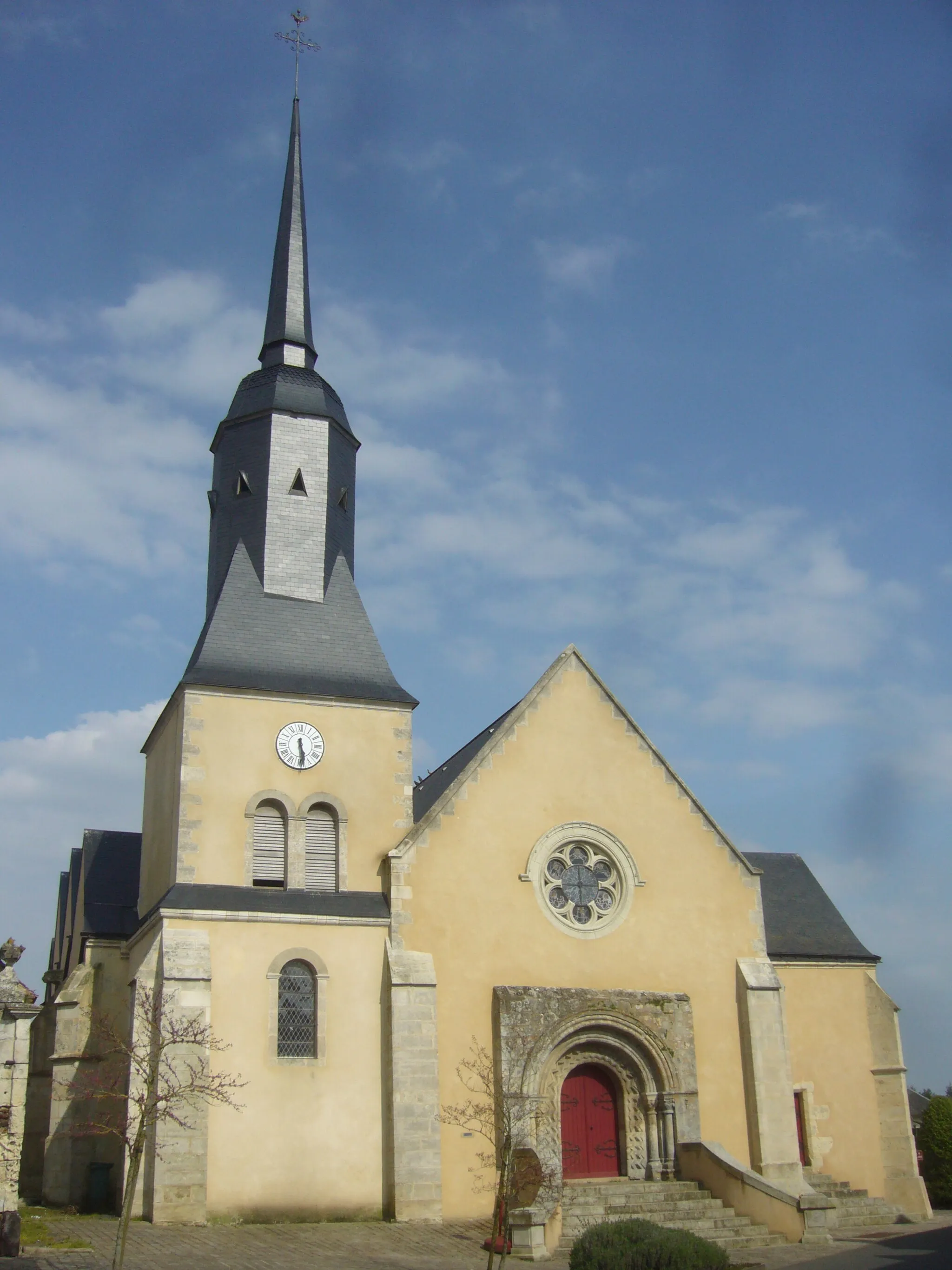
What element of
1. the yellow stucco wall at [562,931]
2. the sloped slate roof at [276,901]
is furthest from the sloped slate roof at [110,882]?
the yellow stucco wall at [562,931]

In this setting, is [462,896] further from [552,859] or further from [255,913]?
[255,913]

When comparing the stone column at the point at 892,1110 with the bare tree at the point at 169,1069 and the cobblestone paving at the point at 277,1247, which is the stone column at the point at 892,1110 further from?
the bare tree at the point at 169,1069

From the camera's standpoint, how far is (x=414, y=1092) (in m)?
18.8

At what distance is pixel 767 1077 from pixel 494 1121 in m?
4.99

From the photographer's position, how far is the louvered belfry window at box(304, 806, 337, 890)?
2055 cm

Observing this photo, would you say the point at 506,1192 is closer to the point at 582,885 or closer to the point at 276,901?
the point at 276,901

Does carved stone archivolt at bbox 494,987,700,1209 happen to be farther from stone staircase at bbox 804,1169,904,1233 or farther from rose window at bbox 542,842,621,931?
stone staircase at bbox 804,1169,904,1233

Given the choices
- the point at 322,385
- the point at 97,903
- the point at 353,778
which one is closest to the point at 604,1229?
the point at 353,778

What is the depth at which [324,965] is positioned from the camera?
64.2 feet

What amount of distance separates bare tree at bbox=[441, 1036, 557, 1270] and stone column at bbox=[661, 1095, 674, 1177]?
2.00 metres

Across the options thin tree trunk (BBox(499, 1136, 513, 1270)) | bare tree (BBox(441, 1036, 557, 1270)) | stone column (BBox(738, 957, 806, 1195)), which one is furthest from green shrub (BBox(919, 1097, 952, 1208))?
thin tree trunk (BBox(499, 1136, 513, 1270))

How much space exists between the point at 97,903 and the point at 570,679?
9855mm

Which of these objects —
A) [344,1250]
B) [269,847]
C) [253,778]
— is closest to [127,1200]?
[344,1250]

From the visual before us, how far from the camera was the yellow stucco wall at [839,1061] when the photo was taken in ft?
74.2
